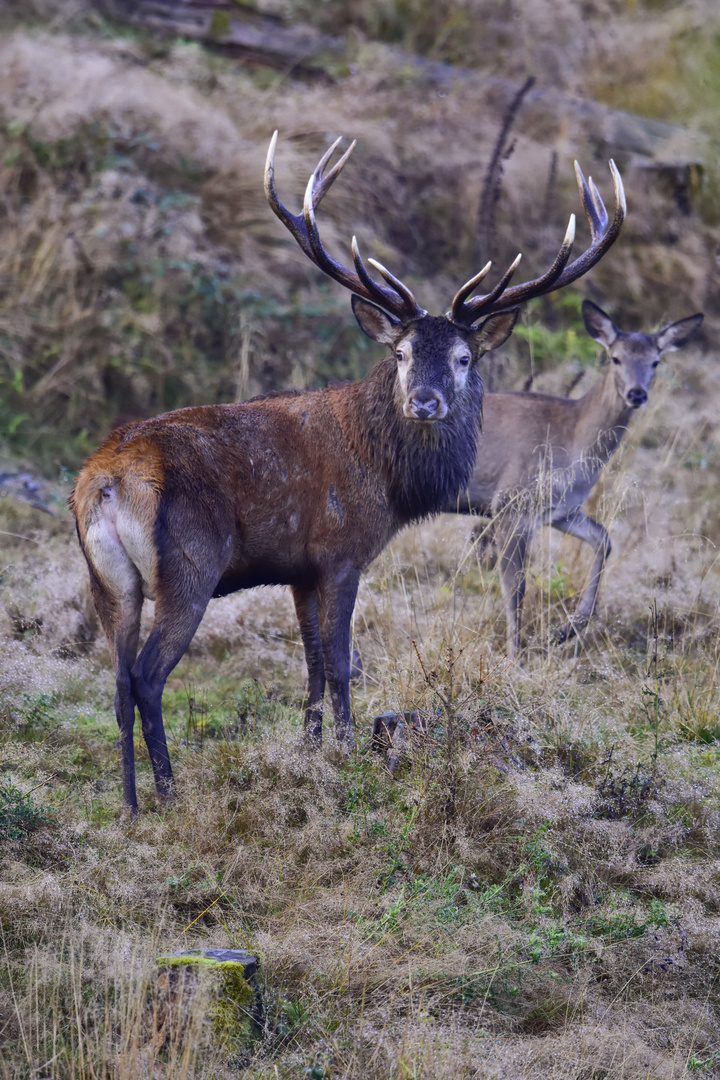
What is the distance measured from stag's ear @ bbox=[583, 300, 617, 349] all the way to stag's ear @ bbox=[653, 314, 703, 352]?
1.10 ft

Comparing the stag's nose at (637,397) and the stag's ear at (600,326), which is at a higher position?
the stag's ear at (600,326)

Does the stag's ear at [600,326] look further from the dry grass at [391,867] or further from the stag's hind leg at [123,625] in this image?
the stag's hind leg at [123,625]

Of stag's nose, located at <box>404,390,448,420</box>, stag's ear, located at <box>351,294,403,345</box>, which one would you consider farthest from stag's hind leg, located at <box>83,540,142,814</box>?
stag's ear, located at <box>351,294,403,345</box>

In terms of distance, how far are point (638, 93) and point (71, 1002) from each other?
46.7ft

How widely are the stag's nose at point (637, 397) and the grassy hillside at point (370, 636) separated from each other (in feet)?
1.73

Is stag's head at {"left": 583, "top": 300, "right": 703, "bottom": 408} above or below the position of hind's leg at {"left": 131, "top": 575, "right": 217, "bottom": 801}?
above

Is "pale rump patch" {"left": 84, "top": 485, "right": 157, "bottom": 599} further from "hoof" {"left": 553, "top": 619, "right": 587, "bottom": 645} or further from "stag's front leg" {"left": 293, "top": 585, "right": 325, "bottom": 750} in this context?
"hoof" {"left": 553, "top": 619, "right": 587, "bottom": 645}

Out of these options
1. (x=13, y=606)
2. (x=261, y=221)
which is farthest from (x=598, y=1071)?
(x=261, y=221)

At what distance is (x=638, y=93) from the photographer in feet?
47.8

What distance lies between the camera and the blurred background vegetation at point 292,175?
32.3 ft

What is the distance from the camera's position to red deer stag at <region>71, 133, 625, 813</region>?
476 cm

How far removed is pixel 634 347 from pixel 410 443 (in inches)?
131

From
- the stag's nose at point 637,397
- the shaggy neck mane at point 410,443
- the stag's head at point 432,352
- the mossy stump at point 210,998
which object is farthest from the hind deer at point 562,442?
the mossy stump at point 210,998

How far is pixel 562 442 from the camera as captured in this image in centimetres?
813
